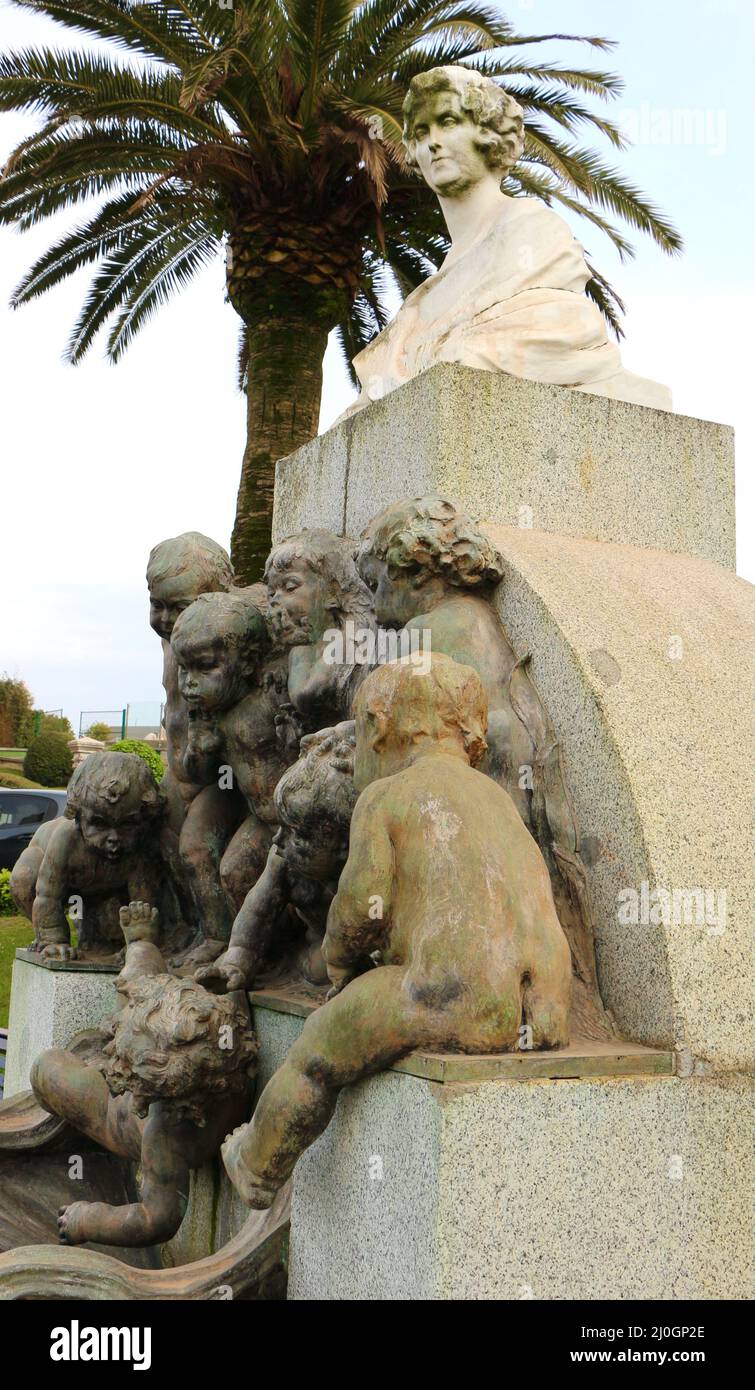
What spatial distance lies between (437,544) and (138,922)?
1876 millimetres

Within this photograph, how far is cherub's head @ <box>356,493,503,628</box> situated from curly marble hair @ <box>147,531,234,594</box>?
3.98ft

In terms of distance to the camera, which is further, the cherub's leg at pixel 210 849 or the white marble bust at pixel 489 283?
the cherub's leg at pixel 210 849

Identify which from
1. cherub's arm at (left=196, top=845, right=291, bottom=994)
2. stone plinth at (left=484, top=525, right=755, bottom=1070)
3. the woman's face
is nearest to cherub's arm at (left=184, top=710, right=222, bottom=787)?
cherub's arm at (left=196, top=845, right=291, bottom=994)

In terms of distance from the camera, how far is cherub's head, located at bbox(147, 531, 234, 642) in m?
4.99

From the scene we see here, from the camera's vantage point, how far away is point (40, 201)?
40.1 ft

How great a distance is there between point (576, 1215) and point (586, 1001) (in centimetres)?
58

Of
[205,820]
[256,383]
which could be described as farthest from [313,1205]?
[256,383]

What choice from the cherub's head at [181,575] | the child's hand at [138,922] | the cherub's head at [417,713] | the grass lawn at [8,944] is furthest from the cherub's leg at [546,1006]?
the grass lawn at [8,944]

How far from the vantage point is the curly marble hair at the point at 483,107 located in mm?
4863

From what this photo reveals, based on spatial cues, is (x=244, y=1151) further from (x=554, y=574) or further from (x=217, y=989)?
(x=554, y=574)

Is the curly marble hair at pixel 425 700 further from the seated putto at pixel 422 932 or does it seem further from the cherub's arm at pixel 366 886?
the cherub's arm at pixel 366 886

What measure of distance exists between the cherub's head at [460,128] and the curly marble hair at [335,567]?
5.32 ft

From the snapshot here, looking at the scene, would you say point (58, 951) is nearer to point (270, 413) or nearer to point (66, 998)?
point (66, 998)

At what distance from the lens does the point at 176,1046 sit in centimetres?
354
